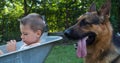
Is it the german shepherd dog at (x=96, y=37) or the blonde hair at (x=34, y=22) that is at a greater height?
the blonde hair at (x=34, y=22)

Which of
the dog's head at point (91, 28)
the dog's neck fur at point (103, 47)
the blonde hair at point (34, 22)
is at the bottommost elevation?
the dog's neck fur at point (103, 47)

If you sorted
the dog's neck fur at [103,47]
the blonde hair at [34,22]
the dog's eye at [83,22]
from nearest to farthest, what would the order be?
the blonde hair at [34,22]
the dog's neck fur at [103,47]
the dog's eye at [83,22]

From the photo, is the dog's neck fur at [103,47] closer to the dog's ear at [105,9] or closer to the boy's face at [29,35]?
the dog's ear at [105,9]

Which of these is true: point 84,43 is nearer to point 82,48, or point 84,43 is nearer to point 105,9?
point 82,48

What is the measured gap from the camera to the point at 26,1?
14984 millimetres

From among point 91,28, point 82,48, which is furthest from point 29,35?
point 91,28

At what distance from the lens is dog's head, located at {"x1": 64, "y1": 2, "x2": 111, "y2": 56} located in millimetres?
4629

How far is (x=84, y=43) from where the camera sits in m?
4.70

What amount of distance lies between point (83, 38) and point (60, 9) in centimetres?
1022

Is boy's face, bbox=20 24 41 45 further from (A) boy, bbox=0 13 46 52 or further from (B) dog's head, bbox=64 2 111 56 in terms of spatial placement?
(B) dog's head, bbox=64 2 111 56

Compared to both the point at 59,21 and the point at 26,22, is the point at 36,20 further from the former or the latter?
the point at 59,21

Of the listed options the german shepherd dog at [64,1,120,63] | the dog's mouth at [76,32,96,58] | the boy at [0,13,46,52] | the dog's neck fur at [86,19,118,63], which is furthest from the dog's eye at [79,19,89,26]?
the boy at [0,13,46,52]

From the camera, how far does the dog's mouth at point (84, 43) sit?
4.67m

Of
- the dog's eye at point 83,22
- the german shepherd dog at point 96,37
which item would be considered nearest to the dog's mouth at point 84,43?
the german shepherd dog at point 96,37
